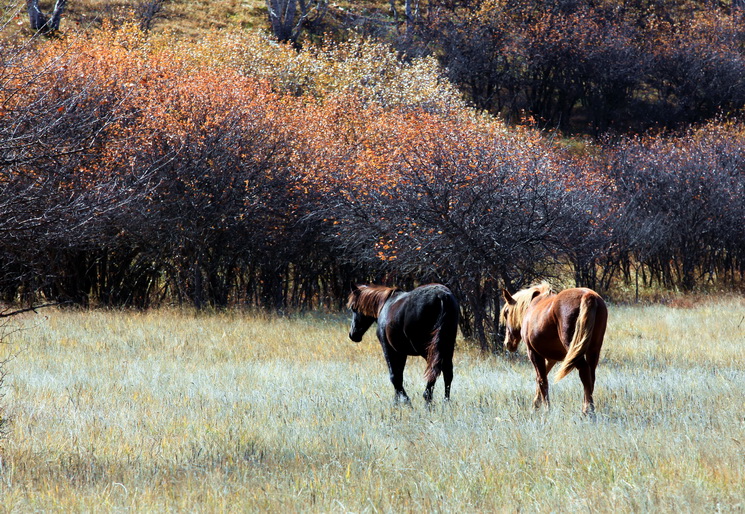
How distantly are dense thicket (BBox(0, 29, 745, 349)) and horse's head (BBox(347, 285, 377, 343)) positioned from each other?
2.94 m

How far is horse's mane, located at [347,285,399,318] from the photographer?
9430 mm

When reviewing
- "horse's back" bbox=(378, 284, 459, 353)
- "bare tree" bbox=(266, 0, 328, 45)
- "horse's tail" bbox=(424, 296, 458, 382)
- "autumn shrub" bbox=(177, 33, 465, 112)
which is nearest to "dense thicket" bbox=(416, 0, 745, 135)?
"bare tree" bbox=(266, 0, 328, 45)

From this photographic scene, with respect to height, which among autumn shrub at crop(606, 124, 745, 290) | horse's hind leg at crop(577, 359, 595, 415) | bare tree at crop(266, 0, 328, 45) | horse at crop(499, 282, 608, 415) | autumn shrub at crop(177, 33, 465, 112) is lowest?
autumn shrub at crop(606, 124, 745, 290)

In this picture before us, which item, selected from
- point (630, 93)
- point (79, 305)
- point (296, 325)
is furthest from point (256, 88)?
point (630, 93)

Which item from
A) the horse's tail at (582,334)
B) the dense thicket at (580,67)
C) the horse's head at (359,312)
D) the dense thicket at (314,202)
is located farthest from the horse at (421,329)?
the dense thicket at (580,67)

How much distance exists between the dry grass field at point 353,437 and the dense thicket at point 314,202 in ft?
6.27

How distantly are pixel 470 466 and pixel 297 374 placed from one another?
5996 mm

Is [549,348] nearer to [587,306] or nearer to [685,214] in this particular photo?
[587,306]

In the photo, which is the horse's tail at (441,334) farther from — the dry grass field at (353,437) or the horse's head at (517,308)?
the horse's head at (517,308)

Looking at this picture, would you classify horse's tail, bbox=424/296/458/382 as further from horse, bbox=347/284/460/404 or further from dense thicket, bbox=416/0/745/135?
dense thicket, bbox=416/0/745/135

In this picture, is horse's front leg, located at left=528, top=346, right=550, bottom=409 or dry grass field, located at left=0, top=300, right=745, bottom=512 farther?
horse's front leg, located at left=528, top=346, right=550, bottom=409

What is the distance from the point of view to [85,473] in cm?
575

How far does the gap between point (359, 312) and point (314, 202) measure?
12110 mm

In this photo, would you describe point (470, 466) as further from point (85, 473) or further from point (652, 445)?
point (85, 473)
